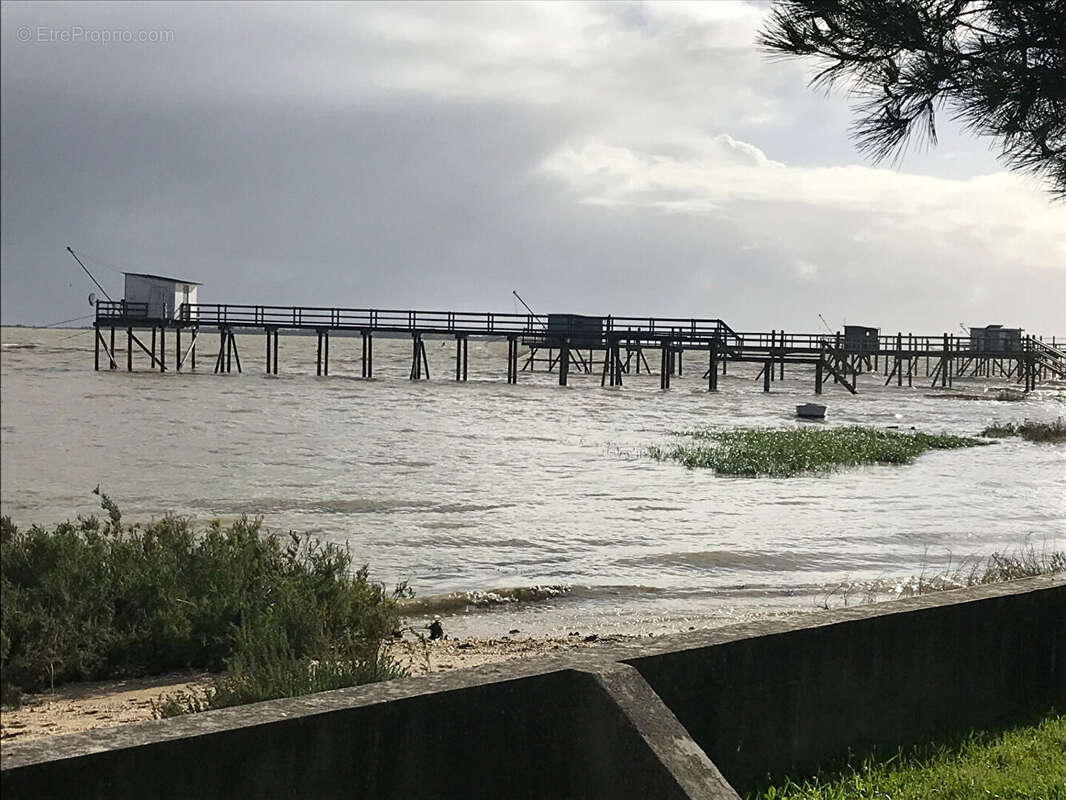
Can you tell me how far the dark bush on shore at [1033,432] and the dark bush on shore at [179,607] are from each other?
27271mm

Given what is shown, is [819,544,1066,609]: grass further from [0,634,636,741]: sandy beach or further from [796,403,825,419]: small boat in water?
[796,403,825,419]: small boat in water

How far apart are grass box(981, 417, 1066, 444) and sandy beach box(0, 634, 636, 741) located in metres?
25.9

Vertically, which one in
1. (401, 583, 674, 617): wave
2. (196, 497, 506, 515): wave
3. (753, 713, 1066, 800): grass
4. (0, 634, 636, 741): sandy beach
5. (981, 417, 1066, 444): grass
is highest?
(753, 713, 1066, 800): grass

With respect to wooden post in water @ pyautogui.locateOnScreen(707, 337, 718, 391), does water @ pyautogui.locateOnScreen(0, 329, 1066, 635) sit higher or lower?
lower

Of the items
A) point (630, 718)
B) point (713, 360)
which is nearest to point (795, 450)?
point (630, 718)

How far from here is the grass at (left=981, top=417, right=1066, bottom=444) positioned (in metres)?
30.5

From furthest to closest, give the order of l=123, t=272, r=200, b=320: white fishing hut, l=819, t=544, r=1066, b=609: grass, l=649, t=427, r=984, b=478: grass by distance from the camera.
→ l=123, t=272, r=200, b=320: white fishing hut, l=649, t=427, r=984, b=478: grass, l=819, t=544, r=1066, b=609: grass

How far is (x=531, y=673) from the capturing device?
3.50 meters

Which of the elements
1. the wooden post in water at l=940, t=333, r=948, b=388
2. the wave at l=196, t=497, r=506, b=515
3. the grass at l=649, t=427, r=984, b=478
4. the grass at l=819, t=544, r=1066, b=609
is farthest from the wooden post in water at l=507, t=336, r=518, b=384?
the grass at l=819, t=544, r=1066, b=609

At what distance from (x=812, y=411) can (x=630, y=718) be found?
1339 inches

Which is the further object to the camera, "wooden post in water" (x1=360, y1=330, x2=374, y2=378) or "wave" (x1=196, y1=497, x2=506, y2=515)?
"wooden post in water" (x1=360, y1=330, x2=374, y2=378)

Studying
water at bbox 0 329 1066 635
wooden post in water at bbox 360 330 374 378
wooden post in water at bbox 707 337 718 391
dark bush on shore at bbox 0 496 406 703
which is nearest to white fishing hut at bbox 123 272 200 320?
wooden post in water at bbox 360 330 374 378

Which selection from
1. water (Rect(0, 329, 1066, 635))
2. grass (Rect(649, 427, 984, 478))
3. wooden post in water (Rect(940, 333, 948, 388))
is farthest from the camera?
wooden post in water (Rect(940, 333, 948, 388))

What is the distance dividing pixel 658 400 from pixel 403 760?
44962 millimetres
